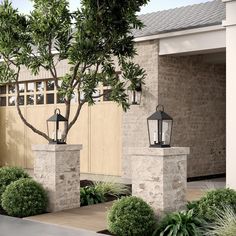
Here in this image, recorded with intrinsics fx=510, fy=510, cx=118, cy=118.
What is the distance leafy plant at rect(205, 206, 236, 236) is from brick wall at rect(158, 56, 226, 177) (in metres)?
6.63

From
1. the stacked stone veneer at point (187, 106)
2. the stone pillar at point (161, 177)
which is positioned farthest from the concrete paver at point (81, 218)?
the stacked stone veneer at point (187, 106)

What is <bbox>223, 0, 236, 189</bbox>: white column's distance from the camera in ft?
34.5

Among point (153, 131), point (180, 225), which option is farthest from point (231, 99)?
point (180, 225)

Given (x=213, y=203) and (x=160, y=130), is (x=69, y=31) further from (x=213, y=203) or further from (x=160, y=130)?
(x=213, y=203)

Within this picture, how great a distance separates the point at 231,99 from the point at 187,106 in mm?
4179

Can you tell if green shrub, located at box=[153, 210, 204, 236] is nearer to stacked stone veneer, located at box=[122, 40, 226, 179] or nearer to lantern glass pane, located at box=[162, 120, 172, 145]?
lantern glass pane, located at box=[162, 120, 172, 145]

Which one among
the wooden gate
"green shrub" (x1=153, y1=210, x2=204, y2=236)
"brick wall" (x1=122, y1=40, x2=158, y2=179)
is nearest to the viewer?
"green shrub" (x1=153, y1=210, x2=204, y2=236)

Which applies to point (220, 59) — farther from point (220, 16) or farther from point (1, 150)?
point (1, 150)

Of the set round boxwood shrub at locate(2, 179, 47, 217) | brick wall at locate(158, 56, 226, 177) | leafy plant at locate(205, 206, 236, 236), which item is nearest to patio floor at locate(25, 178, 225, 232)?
round boxwood shrub at locate(2, 179, 47, 217)

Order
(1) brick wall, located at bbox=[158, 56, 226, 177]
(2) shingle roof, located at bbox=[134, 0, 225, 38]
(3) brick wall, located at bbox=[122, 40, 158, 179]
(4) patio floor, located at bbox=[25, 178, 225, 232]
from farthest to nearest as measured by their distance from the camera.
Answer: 1. (1) brick wall, located at bbox=[158, 56, 226, 177]
2. (3) brick wall, located at bbox=[122, 40, 158, 179]
3. (2) shingle roof, located at bbox=[134, 0, 225, 38]
4. (4) patio floor, located at bbox=[25, 178, 225, 232]

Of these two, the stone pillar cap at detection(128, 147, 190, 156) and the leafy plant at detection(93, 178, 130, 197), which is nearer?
the stone pillar cap at detection(128, 147, 190, 156)

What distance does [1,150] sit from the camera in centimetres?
1914

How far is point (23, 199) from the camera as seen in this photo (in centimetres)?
927

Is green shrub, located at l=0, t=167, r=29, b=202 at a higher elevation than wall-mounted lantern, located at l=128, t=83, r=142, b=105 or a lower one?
lower
